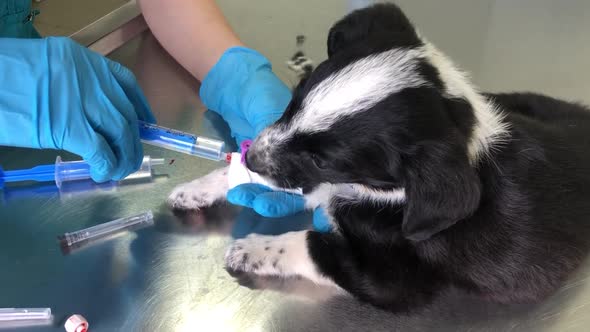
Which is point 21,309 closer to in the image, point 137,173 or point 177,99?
point 137,173

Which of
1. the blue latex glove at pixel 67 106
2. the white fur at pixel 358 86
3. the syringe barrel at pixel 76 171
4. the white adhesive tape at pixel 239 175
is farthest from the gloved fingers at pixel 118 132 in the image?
the white fur at pixel 358 86

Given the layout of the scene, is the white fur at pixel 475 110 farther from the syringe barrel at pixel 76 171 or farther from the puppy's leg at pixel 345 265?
the syringe barrel at pixel 76 171

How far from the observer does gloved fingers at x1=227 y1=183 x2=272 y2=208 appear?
4.58 feet

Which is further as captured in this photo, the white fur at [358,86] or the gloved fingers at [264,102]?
the gloved fingers at [264,102]

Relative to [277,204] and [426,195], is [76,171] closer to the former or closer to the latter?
[277,204]

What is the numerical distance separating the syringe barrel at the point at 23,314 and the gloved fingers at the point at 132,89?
58 cm

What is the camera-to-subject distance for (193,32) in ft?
6.11

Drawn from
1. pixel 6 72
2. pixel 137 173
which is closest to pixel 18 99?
pixel 6 72

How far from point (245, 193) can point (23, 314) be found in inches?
21.7

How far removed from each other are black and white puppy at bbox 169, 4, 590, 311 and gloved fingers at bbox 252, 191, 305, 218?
76 millimetres

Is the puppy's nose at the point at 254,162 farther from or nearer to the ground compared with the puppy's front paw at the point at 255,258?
farther from the ground

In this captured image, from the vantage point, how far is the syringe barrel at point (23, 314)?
116 centimetres

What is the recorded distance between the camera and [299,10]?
2.29 meters

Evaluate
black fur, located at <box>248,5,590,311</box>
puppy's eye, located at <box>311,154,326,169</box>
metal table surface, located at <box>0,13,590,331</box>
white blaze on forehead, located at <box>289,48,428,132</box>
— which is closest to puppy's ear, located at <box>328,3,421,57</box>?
black fur, located at <box>248,5,590,311</box>
